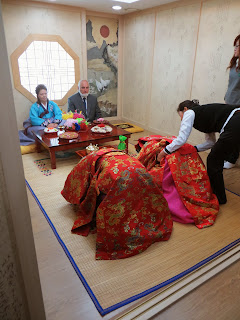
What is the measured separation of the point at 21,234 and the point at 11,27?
4320mm

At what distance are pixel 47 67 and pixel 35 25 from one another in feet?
2.28

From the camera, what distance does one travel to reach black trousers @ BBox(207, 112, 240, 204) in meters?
2.17

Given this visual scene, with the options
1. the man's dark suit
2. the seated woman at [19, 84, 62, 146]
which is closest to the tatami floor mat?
the seated woman at [19, 84, 62, 146]

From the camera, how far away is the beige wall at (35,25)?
4027 millimetres

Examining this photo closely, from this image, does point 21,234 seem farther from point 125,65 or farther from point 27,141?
point 125,65

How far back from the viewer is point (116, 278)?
158 centimetres

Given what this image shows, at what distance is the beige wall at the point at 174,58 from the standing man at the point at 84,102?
1.28 meters

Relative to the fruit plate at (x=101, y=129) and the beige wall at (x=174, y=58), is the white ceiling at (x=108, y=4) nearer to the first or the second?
the beige wall at (x=174, y=58)

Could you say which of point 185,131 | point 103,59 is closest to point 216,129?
point 185,131

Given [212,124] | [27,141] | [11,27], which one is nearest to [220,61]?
[212,124]

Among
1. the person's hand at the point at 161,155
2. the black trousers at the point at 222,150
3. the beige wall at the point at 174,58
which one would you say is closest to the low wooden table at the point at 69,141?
the person's hand at the point at 161,155

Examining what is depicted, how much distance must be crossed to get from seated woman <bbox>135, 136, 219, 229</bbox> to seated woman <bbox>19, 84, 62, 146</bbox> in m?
2.19

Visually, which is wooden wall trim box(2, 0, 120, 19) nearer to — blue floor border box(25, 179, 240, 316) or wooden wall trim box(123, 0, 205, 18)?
wooden wall trim box(123, 0, 205, 18)

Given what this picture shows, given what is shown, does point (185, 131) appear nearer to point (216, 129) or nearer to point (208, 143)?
point (216, 129)
